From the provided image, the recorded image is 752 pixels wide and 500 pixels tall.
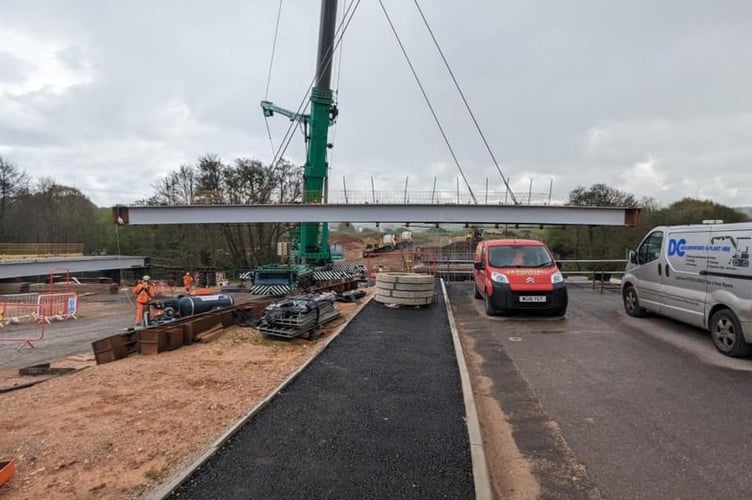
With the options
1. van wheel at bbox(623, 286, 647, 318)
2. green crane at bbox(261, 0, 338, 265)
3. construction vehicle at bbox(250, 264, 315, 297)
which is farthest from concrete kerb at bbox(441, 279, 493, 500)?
green crane at bbox(261, 0, 338, 265)

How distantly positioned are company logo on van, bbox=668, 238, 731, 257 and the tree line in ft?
94.6

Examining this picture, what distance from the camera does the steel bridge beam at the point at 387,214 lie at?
22.5m

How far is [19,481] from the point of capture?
3453 mm

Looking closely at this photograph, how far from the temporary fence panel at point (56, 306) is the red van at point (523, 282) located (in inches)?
768

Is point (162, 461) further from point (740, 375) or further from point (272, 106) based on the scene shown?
point (272, 106)

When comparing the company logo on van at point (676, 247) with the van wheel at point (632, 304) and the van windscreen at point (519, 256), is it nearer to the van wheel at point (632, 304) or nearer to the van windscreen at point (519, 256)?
the van wheel at point (632, 304)

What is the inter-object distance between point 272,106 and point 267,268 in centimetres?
1198

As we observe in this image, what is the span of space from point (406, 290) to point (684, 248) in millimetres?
6542

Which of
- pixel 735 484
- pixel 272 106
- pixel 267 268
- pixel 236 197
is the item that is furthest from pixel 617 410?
pixel 236 197

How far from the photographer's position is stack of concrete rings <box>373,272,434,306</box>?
1171 cm

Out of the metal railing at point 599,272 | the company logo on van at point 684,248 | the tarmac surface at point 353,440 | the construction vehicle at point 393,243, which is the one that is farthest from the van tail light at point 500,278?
the construction vehicle at point 393,243

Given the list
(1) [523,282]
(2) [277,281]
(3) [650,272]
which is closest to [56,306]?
(2) [277,281]

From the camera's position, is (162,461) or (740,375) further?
(740,375)

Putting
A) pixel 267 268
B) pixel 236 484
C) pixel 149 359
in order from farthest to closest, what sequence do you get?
pixel 267 268, pixel 149 359, pixel 236 484
